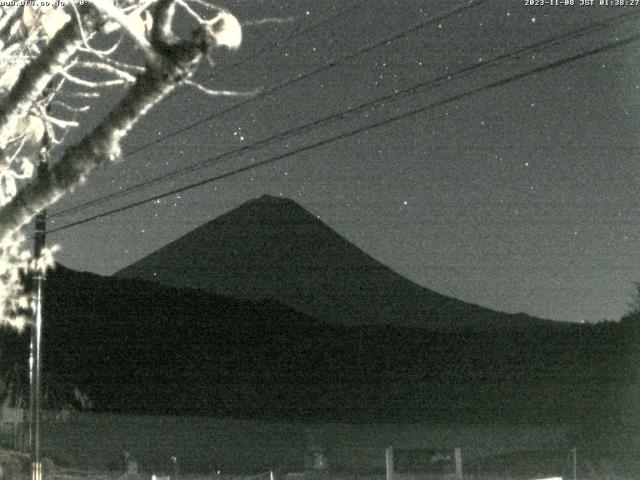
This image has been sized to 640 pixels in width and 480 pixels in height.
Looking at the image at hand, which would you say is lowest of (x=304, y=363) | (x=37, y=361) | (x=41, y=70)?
(x=41, y=70)

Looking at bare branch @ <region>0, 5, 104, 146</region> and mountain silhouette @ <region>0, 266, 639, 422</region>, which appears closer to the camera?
bare branch @ <region>0, 5, 104, 146</region>

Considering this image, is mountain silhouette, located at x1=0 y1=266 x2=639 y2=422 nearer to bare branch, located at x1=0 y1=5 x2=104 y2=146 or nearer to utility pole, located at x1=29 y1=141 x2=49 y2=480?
utility pole, located at x1=29 y1=141 x2=49 y2=480

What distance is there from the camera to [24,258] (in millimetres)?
9969

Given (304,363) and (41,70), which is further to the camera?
(304,363)

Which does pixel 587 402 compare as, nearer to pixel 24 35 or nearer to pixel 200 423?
pixel 200 423

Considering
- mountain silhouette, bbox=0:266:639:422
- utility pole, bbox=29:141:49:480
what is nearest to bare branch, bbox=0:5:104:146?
utility pole, bbox=29:141:49:480

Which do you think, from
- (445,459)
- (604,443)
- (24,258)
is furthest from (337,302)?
(24,258)

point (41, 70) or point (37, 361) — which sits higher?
point (37, 361)

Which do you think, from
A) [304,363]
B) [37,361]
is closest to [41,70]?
[37,361]

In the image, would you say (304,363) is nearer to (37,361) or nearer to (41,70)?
(37,361)

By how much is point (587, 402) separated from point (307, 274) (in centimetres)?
6952

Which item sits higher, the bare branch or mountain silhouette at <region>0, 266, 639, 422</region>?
mountain silhouette at <region>0, 266, 639, 422</region>

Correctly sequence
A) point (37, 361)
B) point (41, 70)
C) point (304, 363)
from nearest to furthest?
point (41, 70), point (37, 361), point (304, 363)

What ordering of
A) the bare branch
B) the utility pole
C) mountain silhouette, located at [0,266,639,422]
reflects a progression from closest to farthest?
the bare branch
the utility pole
mountain silhouette, located at [0,266,639,422]
